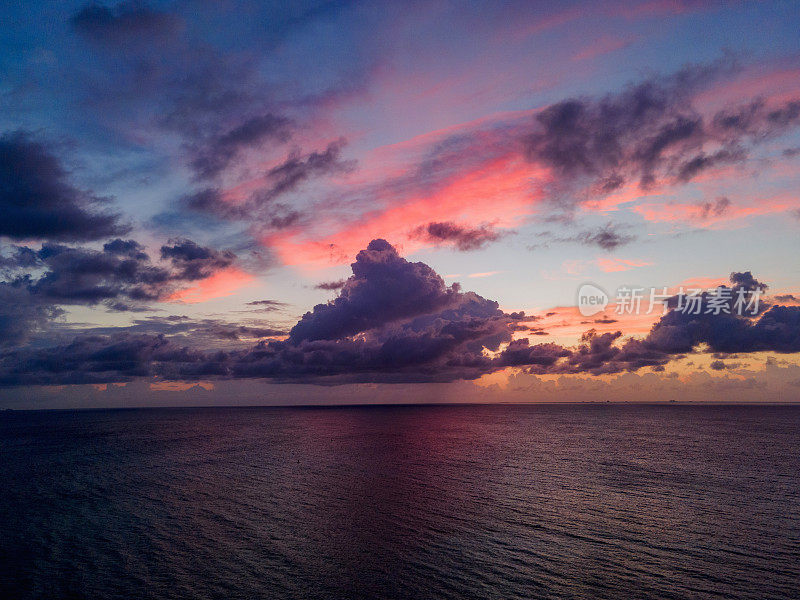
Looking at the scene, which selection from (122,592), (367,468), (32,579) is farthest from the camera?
(367,468)

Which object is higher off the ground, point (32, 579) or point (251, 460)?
point (32, 579)

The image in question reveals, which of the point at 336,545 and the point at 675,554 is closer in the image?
the point at 675,554

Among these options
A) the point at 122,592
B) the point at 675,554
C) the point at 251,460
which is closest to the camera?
the point at 122,592

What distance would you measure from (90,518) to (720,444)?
467 ft

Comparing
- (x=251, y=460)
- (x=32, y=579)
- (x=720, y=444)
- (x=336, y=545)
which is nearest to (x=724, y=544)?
(x=336, y=545)

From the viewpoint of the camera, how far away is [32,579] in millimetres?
35094

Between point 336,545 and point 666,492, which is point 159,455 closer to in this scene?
point 336,545

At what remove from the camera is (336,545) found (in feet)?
139

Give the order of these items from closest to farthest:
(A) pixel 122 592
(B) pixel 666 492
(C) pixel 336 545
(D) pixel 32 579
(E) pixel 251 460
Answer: (A) pixel 122 592 < (D) pixel 32 579 < (C) pixel 336 545 < (B) pixel 666 492 < (E) pixel 251 460

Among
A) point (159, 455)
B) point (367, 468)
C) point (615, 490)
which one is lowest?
point (159, 455)

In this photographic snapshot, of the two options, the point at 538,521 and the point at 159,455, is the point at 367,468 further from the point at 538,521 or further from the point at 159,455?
the point at 159,455

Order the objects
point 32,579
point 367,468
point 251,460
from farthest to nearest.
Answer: point 251,460
point 367,468
point 32,579

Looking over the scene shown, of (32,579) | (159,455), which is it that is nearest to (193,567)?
(32,579)

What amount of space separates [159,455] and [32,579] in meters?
80.7
